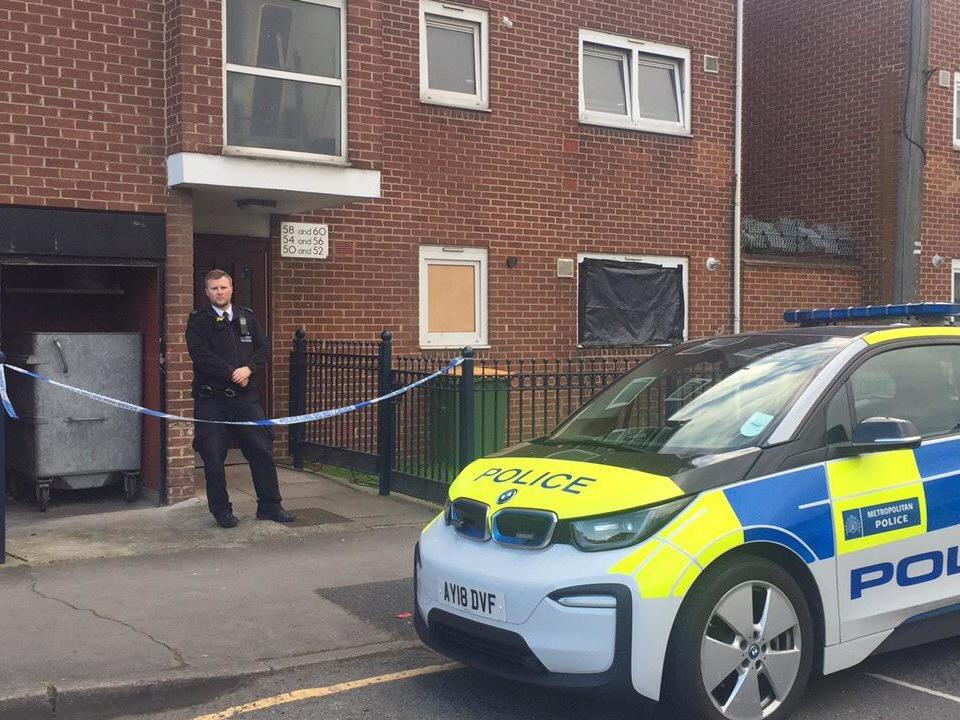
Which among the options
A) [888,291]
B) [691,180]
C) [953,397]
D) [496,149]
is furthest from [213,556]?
[888,291]

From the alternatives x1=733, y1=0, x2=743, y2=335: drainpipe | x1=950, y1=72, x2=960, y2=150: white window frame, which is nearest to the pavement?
x1=733, y1=0, x2=743, y2=335: drainpipe

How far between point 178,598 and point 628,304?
26.9 feet

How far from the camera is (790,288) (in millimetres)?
14914

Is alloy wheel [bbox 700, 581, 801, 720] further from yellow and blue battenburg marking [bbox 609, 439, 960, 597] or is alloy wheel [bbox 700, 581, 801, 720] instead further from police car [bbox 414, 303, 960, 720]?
yellow and blue battenburg marking [bbox 609, 439, 960, 597]

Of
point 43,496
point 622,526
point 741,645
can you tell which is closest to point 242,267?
point 43,496

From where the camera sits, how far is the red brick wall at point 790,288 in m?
14.6

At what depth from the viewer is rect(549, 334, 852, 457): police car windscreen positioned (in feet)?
16.1

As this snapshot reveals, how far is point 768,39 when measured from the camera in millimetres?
17453

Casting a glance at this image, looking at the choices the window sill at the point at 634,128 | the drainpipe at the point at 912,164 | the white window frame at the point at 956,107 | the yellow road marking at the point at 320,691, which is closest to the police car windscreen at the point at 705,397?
the yellow road marking at the point at 320,691

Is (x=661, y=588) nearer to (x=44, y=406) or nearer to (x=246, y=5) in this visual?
(x=44, y=406)

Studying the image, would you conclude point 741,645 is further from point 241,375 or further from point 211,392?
point 211,392

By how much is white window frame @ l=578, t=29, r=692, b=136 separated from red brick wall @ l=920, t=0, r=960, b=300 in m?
4.41

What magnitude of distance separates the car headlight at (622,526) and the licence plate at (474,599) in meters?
0.40

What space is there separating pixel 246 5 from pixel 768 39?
1058 centimetres
